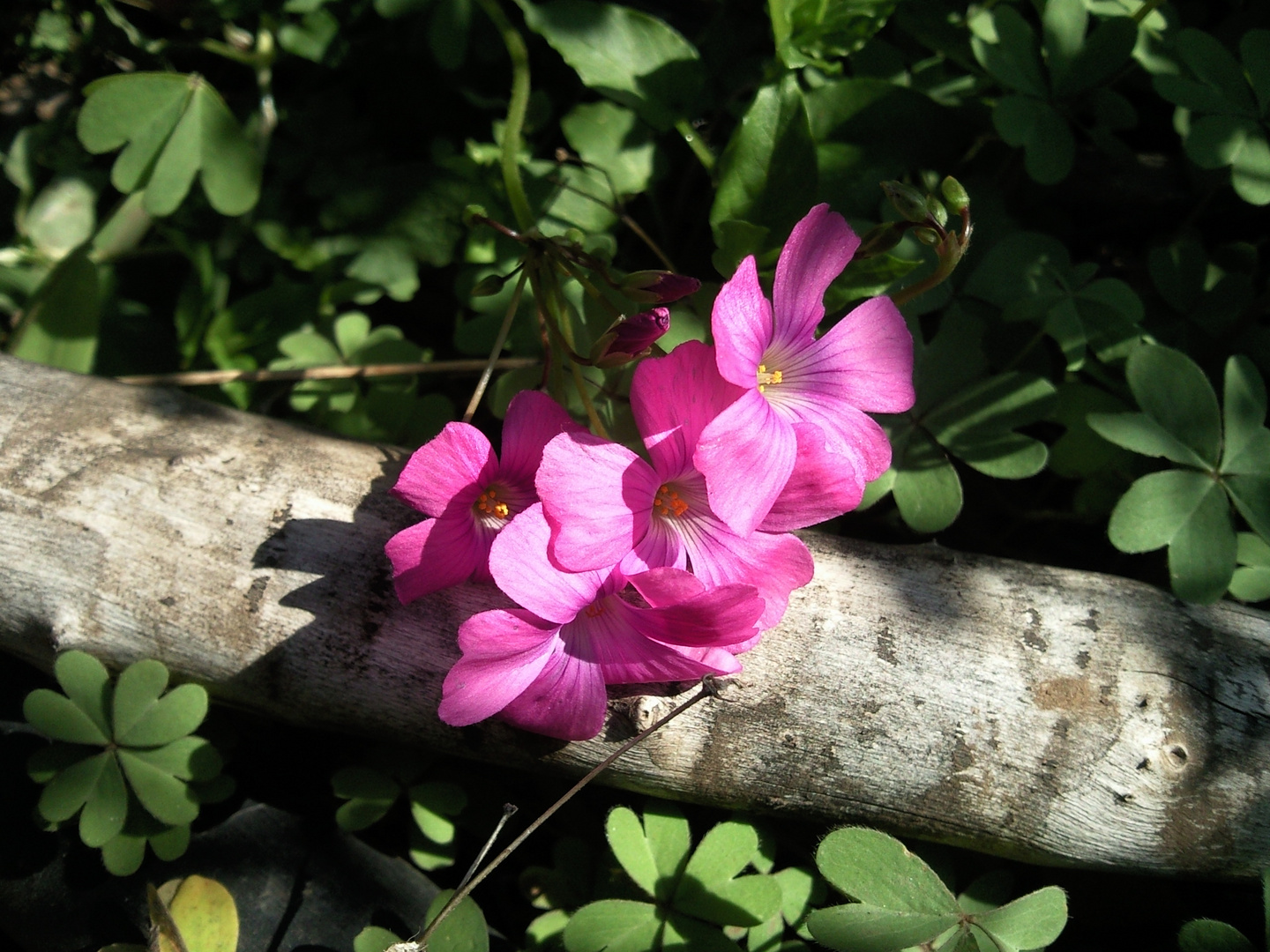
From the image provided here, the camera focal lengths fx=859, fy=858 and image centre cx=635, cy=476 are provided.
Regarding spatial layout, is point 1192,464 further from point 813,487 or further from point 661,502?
point 661,502

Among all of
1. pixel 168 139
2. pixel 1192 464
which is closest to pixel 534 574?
pixel 1192 464

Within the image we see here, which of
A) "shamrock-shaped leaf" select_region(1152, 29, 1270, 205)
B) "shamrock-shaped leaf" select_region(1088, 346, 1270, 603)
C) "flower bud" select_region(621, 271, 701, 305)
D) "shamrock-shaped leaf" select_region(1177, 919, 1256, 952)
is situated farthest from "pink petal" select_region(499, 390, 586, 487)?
"shamrock-shaped leaf" select_region(1152, 29, 1270, 205)

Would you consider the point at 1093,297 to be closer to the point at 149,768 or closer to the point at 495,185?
the point at 495,185

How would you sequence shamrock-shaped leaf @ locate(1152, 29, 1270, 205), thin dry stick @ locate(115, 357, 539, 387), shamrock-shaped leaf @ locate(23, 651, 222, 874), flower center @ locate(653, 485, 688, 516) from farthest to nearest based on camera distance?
1. thin dry stick @ locate(115, 357, 539, 387)
2. shamrock-shaped leaf @ locate(1152, 29, 1270, 205)
3. shamrock-shaped leaf @ locate(23, 651, 222, 874)
4. flower center @ locate(653, 485, 688, 516)

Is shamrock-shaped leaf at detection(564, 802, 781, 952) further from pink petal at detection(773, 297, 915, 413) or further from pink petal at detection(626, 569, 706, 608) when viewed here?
pink petal at detection(773, 297, 915, 413)

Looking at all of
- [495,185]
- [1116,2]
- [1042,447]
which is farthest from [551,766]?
[1116,2]
